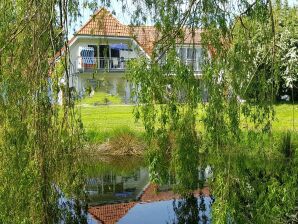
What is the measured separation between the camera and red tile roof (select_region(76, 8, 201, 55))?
10.8 feet

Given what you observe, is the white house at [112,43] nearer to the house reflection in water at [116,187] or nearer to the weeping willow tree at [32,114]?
the weeping willow tree at [32,114]

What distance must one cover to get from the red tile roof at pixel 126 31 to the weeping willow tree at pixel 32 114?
9.7 inches

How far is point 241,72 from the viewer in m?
2.97

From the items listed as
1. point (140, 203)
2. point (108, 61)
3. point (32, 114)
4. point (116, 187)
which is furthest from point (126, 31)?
point (116, 187)

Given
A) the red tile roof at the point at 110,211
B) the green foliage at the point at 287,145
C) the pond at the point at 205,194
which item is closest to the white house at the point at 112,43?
the pond at the point at 205,194

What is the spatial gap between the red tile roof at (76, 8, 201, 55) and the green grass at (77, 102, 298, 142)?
177 inches

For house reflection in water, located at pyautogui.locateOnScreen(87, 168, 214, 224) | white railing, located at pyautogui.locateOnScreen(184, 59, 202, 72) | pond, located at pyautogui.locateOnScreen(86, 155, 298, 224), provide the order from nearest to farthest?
pond, located at pyautogui.locateOnScreen(86, 155, 298, 224) < white railing, located at pyautogui.locateOnScreen(184, 59, 202, 72) < house reflection in water, located at pyautogui.locateOnScreen(87, 168, 214, 224)

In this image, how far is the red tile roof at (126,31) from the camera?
3.28m

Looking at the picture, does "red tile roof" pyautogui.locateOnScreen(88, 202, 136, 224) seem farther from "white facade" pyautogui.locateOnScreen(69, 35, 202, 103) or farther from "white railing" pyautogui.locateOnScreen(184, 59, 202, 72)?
"white railing" pyautogui.locateOnScreen(184, 59, 202, 72)

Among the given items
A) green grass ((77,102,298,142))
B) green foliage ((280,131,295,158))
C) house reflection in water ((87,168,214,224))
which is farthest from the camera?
green grass ((77,102,298,142))

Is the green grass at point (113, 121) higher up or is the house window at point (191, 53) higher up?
the house window at point (191, 53)

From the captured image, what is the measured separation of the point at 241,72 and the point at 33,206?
1.37 metres

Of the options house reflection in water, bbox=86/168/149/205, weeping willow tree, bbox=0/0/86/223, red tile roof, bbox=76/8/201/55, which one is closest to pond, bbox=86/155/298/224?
house reflection in water, bbox=86/168/149/205

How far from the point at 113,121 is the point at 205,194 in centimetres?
571
